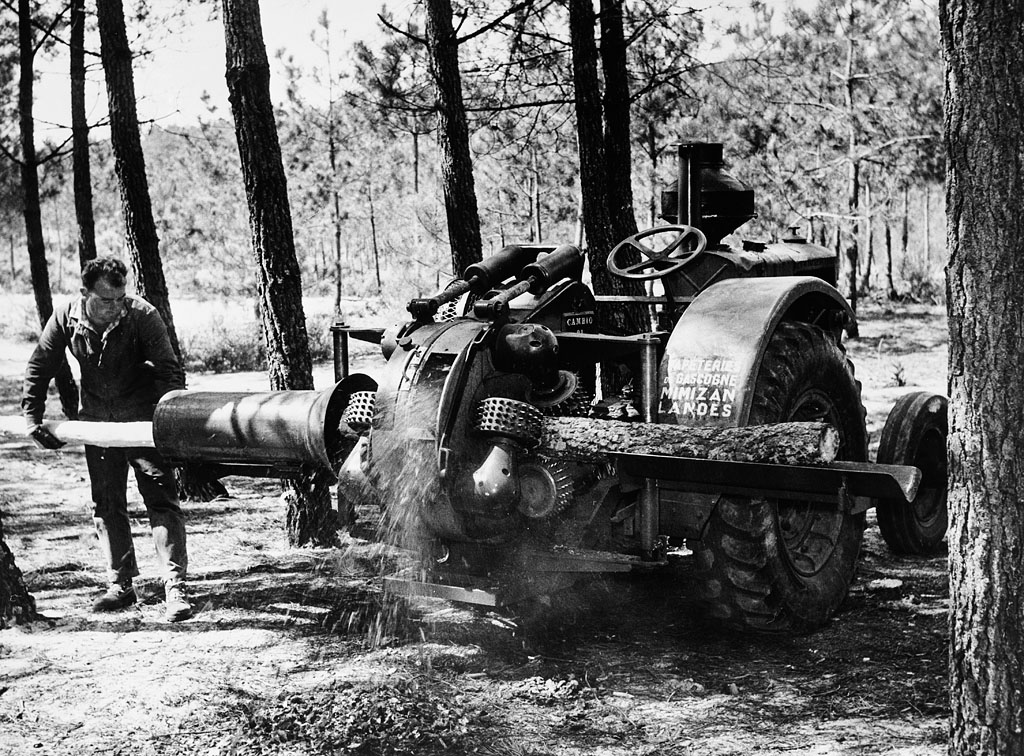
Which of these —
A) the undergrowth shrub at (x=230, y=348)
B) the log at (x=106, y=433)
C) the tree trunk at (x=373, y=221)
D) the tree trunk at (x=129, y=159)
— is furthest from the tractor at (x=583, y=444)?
the tree trunk at (x=373, y=221)

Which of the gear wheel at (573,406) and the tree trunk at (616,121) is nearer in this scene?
the gear wheel at (573,406)

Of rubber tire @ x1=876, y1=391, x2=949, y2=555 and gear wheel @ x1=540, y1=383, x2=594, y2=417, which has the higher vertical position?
gear wheel @ x1=540, y1=383, x2=594, y2=417

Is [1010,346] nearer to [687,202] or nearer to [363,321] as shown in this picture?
[687,202]

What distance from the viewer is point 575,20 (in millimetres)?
10047

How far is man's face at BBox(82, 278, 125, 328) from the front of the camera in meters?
6.34

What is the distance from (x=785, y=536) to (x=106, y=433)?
12.7 feet

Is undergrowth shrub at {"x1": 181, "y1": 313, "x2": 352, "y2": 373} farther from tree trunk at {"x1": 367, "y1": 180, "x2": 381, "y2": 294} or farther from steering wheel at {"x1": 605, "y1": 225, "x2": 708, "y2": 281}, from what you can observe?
steering wheel at {"x1": 605, "y1": 225, "x2": 708, "y2": 281}

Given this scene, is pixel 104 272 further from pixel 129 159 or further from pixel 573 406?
pixel 129 159

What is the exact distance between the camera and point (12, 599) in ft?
19.6

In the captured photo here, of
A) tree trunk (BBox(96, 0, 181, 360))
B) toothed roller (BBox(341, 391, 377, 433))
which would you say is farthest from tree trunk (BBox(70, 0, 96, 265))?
toothed roller (BBox(341, 391, 377, 433))

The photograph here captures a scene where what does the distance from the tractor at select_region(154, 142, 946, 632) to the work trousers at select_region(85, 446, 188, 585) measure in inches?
21.1

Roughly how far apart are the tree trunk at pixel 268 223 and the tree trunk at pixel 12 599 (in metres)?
1.98

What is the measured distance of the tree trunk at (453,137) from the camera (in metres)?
10.5

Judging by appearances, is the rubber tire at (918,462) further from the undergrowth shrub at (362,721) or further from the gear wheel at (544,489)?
the undergrowth shrub at (362,721)
